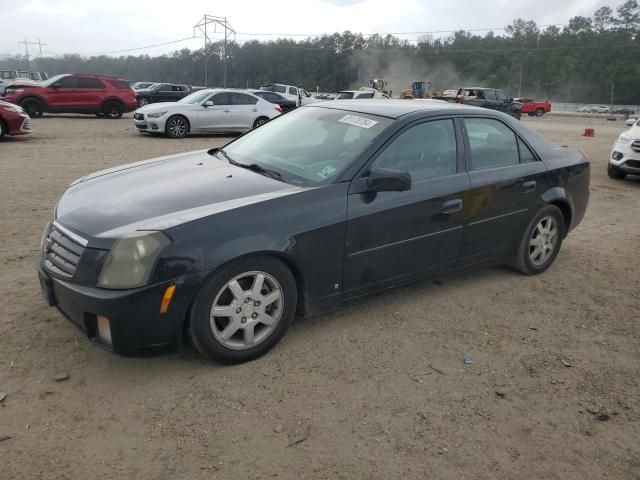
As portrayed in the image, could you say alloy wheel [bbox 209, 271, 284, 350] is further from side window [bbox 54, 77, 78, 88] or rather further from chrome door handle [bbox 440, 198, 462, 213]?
side window [bbox 54, 77, 78, 88]

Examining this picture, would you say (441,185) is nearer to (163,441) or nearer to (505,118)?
(505,118)

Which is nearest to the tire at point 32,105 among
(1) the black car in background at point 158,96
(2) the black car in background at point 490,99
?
(1) the black car in background at point 158,96

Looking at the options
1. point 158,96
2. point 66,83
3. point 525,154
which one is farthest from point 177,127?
point 158,96

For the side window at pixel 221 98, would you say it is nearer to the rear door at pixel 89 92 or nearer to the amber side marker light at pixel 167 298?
the rear door at pixel 89 92

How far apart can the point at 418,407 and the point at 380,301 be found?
1.37 metres

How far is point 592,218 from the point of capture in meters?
7.27

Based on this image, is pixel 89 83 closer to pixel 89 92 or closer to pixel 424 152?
pixel 89 92

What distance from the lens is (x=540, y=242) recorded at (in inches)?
191

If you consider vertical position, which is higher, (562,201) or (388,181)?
(388,181)

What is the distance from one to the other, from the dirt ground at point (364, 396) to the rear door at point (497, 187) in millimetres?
446

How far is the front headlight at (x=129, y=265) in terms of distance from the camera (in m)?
2.84

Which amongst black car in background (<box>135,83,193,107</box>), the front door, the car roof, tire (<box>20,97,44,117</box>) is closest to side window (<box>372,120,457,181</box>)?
the front door

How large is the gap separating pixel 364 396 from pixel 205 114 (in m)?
13.9

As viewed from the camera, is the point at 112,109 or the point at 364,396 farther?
the point at 112,109
